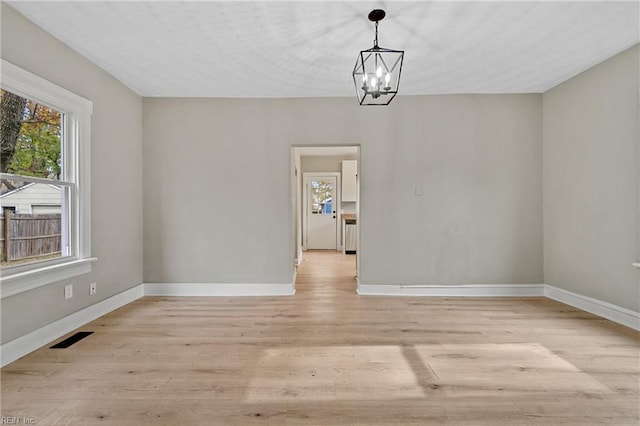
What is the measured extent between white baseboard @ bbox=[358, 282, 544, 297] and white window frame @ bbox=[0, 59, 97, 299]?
119 inches

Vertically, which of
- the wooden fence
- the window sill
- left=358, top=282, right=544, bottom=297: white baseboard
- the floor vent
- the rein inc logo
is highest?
the wooden fence

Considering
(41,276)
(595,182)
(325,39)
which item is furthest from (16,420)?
(595,182)

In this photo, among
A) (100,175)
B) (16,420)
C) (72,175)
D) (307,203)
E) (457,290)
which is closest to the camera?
(16,420)

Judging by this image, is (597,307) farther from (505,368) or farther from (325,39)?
(325,39)

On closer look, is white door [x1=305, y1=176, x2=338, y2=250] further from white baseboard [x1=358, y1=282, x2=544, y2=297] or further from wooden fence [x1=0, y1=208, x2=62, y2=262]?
wooden fence [x1=0, y1=208, x2=62, y2=262]

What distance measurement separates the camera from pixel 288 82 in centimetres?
342

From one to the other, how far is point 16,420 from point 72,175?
1.98 m

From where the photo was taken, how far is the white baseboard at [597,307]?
2766mm

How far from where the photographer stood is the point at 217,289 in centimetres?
389

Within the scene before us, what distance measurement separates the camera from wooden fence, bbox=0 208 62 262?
2203 mm

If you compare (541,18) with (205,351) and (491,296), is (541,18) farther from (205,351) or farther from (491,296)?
(205,351)

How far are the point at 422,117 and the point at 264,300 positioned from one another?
3.02m

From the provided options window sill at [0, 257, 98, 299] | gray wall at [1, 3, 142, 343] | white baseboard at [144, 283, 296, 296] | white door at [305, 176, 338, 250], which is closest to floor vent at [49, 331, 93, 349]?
gray wall at [1, 3, 142, 343]

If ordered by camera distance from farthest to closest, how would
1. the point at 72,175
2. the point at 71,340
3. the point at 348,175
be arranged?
the point at 348,175 → the point at 72,175 → the point at 71,340
